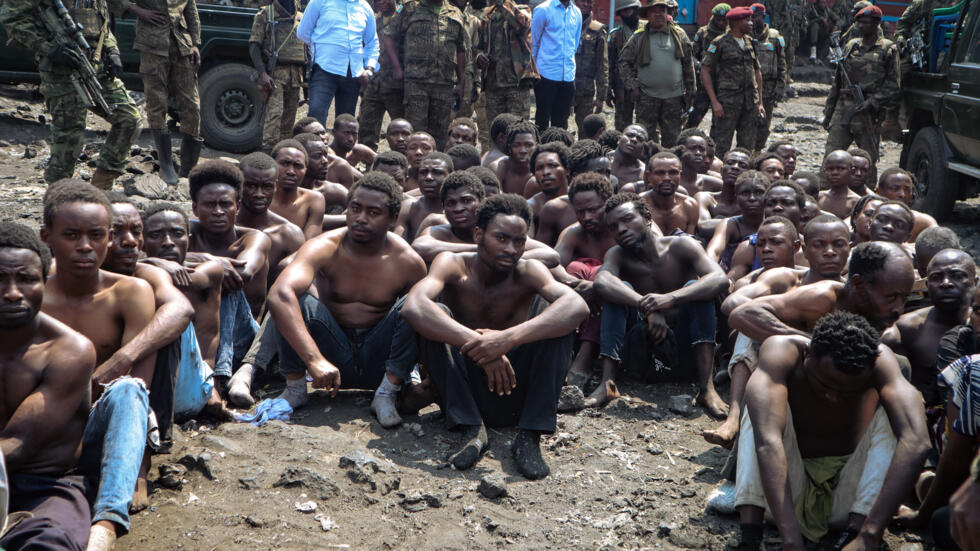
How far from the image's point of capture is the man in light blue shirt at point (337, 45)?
9023 millimetres

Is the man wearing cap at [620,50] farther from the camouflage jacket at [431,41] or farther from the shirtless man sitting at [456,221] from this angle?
the shirtless man sitting at [456,221]

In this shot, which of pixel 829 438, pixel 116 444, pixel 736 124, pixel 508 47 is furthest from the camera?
pixel 736 124

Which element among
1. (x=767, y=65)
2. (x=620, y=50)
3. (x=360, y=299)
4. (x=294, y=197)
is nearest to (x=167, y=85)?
(x=294, y=197)

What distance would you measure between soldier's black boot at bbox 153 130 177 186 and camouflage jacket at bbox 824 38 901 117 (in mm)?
7448

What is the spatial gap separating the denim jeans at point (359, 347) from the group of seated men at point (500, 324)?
13 mm

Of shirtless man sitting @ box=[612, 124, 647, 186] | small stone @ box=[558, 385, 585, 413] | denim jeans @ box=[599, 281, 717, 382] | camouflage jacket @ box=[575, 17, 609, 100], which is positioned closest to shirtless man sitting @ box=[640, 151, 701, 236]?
shirtless man sitting @ box=[612, 124, 647, 186]

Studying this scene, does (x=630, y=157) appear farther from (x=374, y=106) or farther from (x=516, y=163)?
(x=374, y=106)

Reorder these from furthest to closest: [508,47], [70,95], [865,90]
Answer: [865,90]
[508,47]
[70,95]

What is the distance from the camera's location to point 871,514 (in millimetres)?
3391

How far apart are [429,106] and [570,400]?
544cm

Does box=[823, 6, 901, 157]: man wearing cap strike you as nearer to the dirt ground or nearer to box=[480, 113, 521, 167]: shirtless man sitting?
box=[480, 113, 521, 167]: shirtless man sitting

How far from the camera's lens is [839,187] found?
7422 millimetres

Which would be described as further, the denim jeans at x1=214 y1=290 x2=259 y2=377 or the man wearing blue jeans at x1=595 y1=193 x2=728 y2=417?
the man wearing blue jeans at x1=595 y1=193 x2=728 y2=417

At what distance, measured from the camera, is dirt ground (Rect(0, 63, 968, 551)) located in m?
3.69
